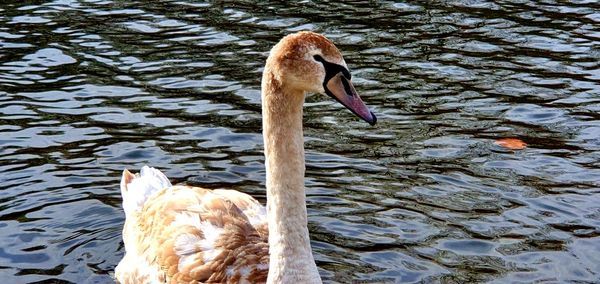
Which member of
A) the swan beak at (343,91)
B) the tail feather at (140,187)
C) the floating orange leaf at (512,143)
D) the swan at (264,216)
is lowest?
the floating orange leaf at (512,143)

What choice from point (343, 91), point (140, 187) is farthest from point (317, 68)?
point (140, 187)

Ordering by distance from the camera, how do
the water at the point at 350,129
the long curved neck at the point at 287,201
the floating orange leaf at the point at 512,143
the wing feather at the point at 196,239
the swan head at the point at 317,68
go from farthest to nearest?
the floating orange leaf at the point at 512,143
the water at the point at 350,129
the wing feather at the point at 196,239
the long curved neck at the point at 287,201
the swan head at the point at 317,68

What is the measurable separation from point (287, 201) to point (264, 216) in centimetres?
123

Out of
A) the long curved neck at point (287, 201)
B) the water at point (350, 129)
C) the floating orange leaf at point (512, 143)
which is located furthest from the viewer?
the floating orange leaf at point (512, 143)

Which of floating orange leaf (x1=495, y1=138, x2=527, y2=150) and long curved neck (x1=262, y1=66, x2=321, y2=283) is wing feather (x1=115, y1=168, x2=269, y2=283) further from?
floating orange leaf (x1=495, y1=138, x2=527, y2=150)

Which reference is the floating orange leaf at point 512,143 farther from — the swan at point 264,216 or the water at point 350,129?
the swan at point 264,216

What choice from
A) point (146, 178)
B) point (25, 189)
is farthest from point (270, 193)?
point (25, 189)

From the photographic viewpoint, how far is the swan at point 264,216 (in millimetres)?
6586

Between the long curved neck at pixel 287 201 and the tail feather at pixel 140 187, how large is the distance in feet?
7.72

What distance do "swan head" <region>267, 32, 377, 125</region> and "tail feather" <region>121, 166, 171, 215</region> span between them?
2933mm

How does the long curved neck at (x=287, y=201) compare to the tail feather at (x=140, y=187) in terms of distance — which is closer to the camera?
the long curved neck at (x=287, y=201)

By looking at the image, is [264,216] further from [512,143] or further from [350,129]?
[512,143]

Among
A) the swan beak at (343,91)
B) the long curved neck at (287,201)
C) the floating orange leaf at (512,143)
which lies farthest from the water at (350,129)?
the swan beak at (343,91)

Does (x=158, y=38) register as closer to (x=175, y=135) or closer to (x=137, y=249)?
(x=175, y=135)
